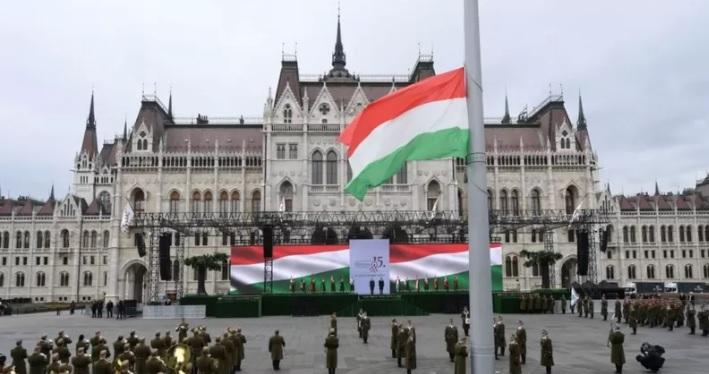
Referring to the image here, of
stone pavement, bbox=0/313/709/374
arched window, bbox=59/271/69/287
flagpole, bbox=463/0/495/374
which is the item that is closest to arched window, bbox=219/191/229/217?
arched window, bbox=59/271/69/287

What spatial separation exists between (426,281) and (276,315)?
1425cm

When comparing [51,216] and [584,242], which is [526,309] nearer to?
[584,242]

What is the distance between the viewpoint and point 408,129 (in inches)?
368

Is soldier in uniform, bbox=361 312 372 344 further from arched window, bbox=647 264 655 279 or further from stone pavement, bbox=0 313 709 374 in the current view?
arched window, bbox=647 264 655 279

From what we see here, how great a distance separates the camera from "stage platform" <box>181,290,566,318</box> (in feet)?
134

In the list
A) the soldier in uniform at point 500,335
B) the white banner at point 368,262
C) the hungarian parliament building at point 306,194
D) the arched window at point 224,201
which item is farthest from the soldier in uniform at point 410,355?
the arched window at point 224,201


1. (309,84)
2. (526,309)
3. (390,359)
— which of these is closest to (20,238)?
(309,84)

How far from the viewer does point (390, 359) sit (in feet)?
71.3

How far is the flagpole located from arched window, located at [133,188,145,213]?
229 feet

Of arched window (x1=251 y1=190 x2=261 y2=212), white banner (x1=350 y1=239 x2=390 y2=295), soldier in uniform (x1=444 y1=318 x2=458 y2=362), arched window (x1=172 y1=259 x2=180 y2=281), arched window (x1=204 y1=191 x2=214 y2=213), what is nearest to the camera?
soldier in uniform (x1=444 y1=318 x2=458 y2=362)

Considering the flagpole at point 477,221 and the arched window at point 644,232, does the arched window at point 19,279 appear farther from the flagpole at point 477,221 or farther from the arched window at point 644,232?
the flagpole at point 477,221

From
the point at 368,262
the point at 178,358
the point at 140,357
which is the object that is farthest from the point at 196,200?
the point at 178,358

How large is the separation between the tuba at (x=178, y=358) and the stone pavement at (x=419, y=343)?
391 centimetres

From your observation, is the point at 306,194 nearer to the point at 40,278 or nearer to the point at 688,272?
the point at 40,278
